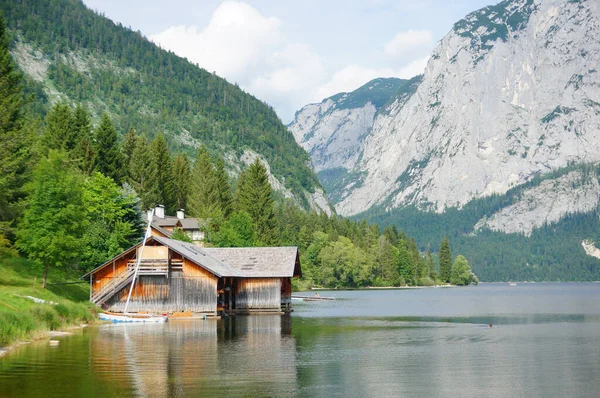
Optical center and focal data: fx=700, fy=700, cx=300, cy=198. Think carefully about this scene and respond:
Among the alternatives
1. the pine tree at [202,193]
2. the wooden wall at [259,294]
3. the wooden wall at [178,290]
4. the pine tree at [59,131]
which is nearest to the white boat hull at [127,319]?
the wooden wall at [178,290]

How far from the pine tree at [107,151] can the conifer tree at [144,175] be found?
28.4 feet

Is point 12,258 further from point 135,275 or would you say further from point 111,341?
point 111,341

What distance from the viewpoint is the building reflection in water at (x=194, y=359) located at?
28656mm

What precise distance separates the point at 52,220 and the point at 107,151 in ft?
123

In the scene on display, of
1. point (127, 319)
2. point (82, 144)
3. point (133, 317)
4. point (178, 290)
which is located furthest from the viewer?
point (82, 144)

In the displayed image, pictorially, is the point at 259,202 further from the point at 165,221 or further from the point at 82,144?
the point at 82,144

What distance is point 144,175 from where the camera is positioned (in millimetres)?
109438

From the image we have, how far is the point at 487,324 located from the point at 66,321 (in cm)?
3823

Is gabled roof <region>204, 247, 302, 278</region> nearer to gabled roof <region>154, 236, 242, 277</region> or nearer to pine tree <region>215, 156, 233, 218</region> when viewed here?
gabled roof <region>154, 236, 242, 277</region>

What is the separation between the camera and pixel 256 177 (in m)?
129

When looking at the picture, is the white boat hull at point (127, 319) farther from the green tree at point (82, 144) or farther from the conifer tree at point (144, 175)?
the conifer tree at point (144, 175)

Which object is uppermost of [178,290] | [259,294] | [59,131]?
[59,131]

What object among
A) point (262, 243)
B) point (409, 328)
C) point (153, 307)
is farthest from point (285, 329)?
point (262, 243)

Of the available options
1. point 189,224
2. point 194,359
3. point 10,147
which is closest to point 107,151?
point 189,224
